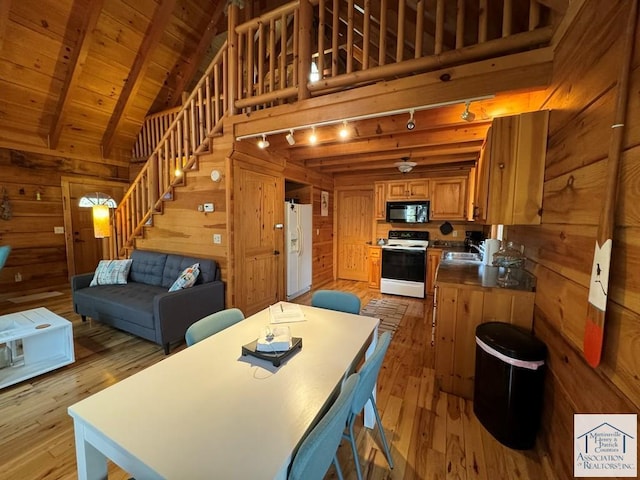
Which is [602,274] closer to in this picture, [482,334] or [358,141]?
[482,334]

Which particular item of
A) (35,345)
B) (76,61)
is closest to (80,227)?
(76,61)

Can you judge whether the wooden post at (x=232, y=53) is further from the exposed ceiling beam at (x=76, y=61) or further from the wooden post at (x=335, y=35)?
the exposed ceiling beam at (x=76, y=61)

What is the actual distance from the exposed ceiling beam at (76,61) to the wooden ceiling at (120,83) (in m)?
0.01

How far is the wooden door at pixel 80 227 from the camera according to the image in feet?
17.2

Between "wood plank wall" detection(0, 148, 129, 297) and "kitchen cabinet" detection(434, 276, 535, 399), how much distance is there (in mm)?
6610

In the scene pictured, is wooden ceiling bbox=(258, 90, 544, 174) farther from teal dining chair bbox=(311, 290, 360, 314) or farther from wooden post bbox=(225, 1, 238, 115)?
teal dining chair bbox=(311, 290, 360, 314)

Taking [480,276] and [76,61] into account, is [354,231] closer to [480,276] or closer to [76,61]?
[480,276]

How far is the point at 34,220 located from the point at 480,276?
22.9ft

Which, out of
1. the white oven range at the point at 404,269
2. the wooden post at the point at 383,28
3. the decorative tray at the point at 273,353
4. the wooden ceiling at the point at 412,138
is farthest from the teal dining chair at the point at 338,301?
the white oven range at the point at 404,269

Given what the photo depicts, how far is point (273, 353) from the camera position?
1302 millimetres

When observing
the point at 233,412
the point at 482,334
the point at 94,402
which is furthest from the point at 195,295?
the point at 482,334

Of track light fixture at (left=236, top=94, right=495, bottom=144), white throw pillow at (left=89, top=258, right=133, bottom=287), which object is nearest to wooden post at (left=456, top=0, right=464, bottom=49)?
track light fixture at (left=236, top=94, right=495, bottom=144)

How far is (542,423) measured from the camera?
5.46ft

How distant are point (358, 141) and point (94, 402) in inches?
140
